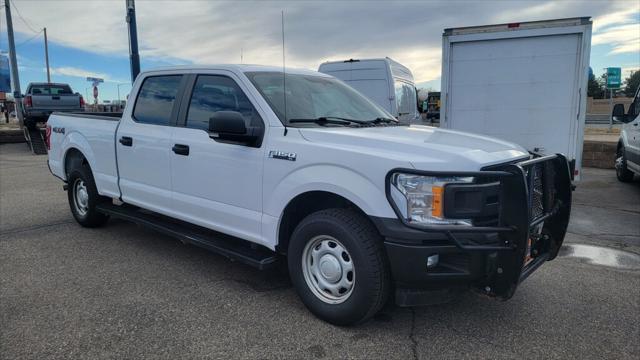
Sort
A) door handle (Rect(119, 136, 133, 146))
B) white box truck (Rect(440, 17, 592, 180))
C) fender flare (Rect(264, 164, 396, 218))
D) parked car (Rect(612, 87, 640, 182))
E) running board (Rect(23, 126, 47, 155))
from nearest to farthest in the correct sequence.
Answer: fender flare (Rect(264, 164, 396, 218)) < door handle (Rect(119, 136, 133, 146)) < white box truck (Rect(440, 17, 592, 180)) < parked car (Rect(612, 87, 640, 182)) < running board (Rect(23, 126, 47, 155))

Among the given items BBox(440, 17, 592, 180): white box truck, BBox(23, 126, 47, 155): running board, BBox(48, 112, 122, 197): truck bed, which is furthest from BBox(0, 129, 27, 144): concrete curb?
BBox(440, 17, 592, 180): white box truck

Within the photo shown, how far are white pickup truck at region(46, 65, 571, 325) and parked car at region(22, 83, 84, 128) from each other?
14647 mm

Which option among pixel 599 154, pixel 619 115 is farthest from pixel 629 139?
pixel 599 154

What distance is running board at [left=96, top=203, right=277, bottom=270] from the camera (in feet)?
12.4

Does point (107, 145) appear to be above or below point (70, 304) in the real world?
above

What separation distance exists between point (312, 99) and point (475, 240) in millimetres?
1935

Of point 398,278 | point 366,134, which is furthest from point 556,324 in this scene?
point 366,134

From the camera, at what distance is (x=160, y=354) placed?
305 centimetres

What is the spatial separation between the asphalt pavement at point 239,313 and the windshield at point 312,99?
1.50 meters

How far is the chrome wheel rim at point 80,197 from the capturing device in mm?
5896

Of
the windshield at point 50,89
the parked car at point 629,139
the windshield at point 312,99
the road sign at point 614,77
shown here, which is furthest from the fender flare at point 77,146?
the road sign at point 614,77

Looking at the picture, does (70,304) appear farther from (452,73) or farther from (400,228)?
(452,73)

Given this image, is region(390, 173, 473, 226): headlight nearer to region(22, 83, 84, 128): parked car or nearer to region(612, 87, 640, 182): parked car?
region(612, 87, 640, 182): parked car

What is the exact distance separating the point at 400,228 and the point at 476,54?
6184mm
